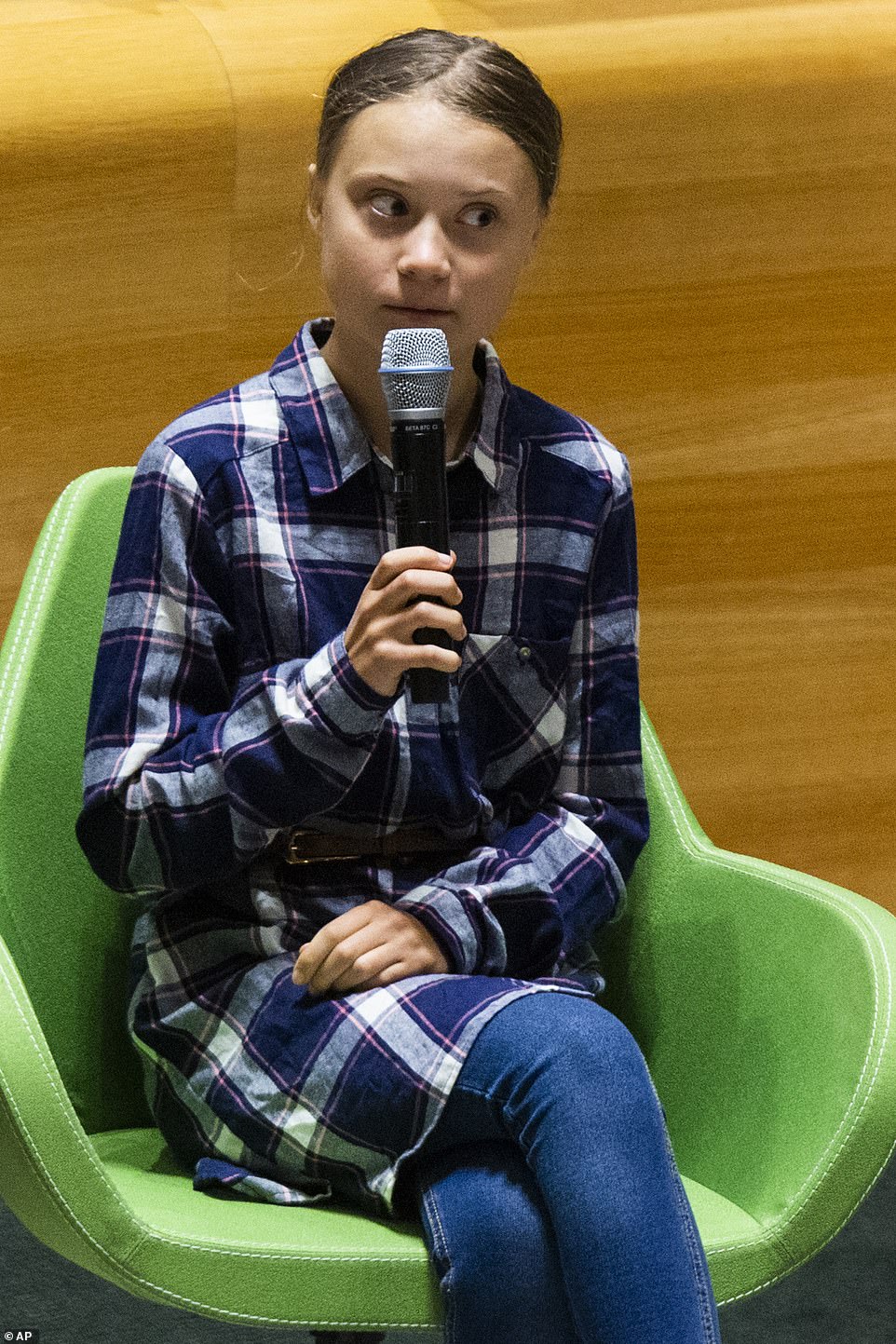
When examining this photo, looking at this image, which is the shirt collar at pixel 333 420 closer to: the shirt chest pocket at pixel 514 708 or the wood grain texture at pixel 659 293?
the shirt chest pocket at pixel 514 708

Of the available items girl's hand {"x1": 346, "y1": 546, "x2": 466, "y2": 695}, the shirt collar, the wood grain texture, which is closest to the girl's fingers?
girl's hand {"x1": 346, "y1": 546, "x2": 466, "y2": 695}

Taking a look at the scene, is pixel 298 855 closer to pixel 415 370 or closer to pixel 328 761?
pixel 328 761

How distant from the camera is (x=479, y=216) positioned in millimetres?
1125

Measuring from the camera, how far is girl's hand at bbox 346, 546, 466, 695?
930 millimetres

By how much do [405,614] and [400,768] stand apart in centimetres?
21

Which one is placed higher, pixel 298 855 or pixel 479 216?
pixel 479 216

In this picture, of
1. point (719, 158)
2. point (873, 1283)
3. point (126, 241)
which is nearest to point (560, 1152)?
point (873, 1283)

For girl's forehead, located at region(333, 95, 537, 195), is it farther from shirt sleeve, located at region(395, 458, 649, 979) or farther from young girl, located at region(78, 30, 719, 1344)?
shirt sleeve, located at region(395, 458, 649, 979)

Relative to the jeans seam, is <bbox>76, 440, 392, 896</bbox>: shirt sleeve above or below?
above

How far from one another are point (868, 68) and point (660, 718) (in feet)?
2.45

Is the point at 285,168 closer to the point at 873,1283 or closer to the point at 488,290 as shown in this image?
the point at 488,290

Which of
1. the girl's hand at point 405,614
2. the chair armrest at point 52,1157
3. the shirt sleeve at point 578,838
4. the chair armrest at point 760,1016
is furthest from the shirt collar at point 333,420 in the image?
the chair armrest at point 52,1157

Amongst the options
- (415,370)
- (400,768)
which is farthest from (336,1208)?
(415,370)

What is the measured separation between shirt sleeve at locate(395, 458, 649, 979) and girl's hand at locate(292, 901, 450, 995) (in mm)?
16
